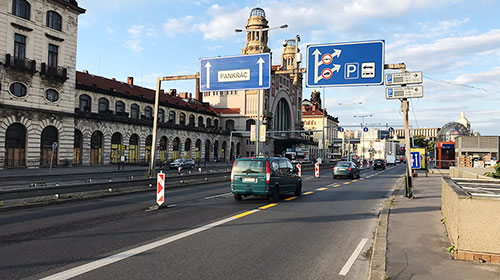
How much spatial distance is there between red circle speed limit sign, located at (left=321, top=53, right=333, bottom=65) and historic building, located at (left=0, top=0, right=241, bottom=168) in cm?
2423

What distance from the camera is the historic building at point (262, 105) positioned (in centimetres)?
8744

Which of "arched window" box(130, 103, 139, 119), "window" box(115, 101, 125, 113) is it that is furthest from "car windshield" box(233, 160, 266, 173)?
"arched window" box(130, 103, 139, 119)

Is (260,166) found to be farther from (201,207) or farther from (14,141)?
(14,141)

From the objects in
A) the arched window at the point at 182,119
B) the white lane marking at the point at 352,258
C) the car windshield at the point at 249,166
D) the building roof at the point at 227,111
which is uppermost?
the building roof at the point at 227,111

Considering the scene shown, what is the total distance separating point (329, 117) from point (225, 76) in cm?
12048

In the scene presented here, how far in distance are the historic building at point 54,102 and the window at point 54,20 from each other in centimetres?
10

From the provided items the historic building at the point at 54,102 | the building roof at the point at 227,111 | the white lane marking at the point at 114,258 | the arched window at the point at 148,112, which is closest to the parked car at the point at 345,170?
the historic building at the point at 54,102

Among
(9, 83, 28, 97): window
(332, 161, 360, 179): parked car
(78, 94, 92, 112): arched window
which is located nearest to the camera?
(332, 161, 360, 179): parked car

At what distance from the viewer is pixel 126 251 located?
681 cm

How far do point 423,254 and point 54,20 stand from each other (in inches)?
1680

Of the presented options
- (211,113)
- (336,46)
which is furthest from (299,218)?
(211,113)

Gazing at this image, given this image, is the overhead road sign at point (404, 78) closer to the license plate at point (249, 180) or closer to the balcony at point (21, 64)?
the license plate at point (249, 180)

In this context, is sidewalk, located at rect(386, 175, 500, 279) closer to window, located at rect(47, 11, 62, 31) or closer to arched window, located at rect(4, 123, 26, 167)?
arched window, located at rect(4, 123, 26, 167)

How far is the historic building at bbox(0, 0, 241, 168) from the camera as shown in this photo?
35.9 m
